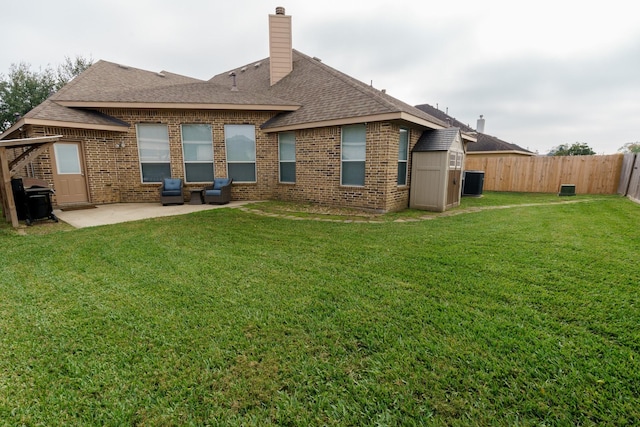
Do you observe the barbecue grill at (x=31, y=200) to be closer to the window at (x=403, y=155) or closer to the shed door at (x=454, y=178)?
the window at (x=403, y=155)

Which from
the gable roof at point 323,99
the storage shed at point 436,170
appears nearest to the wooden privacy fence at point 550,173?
the gable roof at point 323,99

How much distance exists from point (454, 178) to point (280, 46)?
9.47 m

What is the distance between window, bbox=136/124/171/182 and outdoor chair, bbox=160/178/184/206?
2.46 feet

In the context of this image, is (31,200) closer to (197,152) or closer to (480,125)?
(197,152)

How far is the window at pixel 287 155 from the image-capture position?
389 inches

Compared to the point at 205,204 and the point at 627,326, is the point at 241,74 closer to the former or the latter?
the point at 205,204

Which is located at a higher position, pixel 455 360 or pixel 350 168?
pixel 350 168

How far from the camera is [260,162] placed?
1042 centimetres

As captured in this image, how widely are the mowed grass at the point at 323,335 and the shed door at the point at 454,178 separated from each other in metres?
4.31

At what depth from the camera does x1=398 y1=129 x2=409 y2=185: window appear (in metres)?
8.51

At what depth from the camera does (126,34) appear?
45.5 feet

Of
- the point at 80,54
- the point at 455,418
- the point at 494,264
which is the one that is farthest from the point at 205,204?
the point at 80,54

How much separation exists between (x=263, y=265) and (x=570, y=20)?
8.74 meters

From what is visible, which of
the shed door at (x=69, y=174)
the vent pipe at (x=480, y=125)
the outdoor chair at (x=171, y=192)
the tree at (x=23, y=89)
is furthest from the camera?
the vent pipe at (x=480, y=125)
